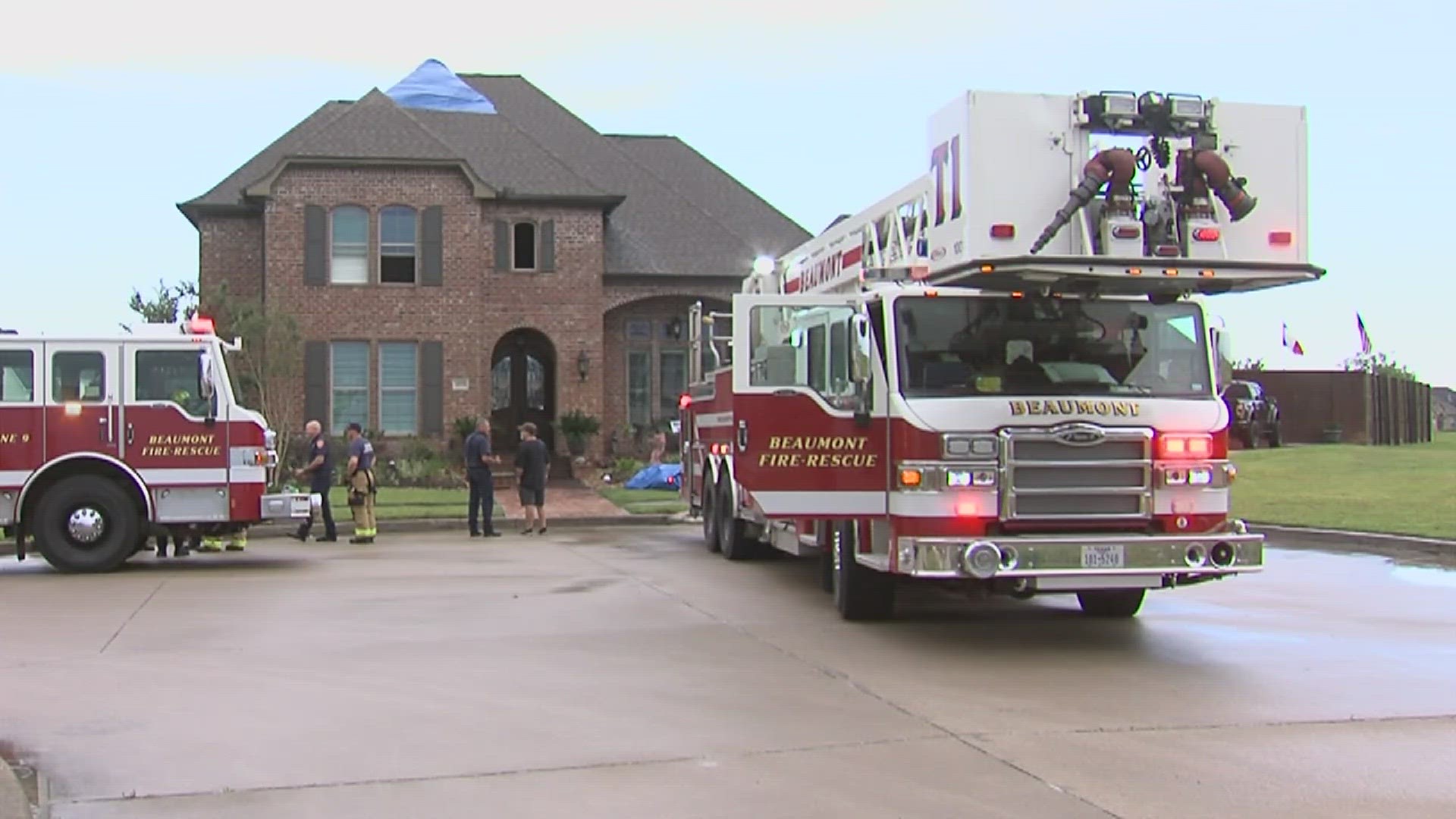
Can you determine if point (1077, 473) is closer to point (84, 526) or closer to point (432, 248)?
point (84, 526)

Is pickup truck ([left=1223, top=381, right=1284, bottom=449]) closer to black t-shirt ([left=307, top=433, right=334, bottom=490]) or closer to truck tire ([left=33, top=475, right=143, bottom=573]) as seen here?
black t-shirt ([left=307, top=433, right=334, bottom=490])

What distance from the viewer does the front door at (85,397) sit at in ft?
48.8

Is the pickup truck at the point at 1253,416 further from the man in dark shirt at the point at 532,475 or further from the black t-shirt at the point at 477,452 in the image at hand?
the black t-shirt at the point at 477,452

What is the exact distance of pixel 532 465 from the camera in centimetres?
2056

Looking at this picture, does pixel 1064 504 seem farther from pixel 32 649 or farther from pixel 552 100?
pixel 552 100

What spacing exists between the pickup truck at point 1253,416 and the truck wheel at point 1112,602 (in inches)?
994

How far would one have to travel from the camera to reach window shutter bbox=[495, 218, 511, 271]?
30.4m

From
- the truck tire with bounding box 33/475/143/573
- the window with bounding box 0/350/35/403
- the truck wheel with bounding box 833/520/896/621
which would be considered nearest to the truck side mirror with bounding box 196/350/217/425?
the truck tire with bounding box 33/475/143/573

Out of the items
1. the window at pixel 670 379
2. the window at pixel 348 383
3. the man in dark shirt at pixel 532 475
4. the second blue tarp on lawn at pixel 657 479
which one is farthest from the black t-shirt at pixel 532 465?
the window at pixel 670 379

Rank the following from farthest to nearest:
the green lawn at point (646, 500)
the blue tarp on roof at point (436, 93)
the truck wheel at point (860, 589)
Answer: the blue tarp on roof at point (436, 93), the green lawn at point (646, 500), the truck wheel at point (860, 589)

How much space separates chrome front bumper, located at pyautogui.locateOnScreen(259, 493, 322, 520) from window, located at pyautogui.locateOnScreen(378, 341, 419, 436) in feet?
46.0

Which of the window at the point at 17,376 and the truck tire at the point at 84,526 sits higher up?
the window at the point at 17,376

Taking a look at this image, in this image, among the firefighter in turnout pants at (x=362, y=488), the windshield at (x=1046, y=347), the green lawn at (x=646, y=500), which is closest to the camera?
the windshield at (x=1046, y=347)

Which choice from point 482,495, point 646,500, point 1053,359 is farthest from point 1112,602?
point 646,500
